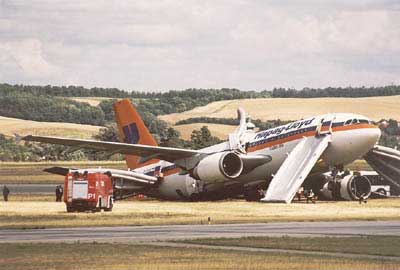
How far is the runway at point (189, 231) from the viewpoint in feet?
155

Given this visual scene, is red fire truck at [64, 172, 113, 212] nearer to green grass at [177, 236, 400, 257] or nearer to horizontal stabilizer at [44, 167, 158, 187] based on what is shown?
horizontal stabilizer at [44, 167, 158, 187]

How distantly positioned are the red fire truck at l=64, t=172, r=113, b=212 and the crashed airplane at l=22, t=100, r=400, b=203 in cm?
707

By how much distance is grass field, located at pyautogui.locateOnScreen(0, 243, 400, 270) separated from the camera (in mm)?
35625

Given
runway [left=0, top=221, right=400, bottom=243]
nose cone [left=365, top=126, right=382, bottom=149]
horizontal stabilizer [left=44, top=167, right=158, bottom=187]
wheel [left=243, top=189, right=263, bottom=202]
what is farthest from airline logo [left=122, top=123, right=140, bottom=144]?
runway [left=0, top=221, right=400, bottom=243]

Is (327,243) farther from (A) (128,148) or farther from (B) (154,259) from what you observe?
(A) (128,148)

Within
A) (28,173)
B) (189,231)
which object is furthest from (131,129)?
(28,173)

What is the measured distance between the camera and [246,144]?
86.1 m

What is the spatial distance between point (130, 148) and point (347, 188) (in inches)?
601

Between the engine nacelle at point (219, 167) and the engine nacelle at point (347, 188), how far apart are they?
7.31 metres

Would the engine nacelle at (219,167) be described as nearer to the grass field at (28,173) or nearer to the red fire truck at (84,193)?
the red fire truck at (84,193)

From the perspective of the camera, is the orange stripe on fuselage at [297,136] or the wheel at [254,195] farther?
the wheel at [254,195]

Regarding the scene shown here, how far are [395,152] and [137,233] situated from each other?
4600 cm

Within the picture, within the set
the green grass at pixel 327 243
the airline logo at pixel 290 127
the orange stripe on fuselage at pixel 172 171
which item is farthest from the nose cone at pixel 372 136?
the green grass at pixel 327 243

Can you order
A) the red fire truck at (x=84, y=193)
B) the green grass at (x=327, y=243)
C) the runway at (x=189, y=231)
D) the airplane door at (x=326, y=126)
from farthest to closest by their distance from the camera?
the airplane door at (x=326, y=126)
the red fire truck at (x=84, y=193)
the runway at (x=189, y=231)
the green grass at (x=327, y=243)
